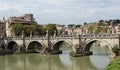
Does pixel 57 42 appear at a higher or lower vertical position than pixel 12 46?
higher

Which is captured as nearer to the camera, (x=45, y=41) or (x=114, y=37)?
(x=114, y=37)

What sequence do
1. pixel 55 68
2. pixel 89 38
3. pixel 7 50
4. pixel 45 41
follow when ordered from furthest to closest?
1. pixel 7 50
2. pixel 45 41
3. pixel 89 38
4. pixel 55 68

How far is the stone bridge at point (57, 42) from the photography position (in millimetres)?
33031

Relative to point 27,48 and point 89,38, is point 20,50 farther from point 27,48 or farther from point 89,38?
point 89,38

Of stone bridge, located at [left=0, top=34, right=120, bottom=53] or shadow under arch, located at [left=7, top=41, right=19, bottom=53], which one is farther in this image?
shadow under arch, located at [left=7, top=41, right=19, bottom=53]

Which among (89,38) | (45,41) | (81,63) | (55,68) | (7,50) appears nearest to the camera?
(55,68)

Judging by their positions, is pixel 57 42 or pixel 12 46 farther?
pixel 12 46

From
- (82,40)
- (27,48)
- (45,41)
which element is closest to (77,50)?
(82,40)

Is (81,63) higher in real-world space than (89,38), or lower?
lower

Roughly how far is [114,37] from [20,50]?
16536 millimetres

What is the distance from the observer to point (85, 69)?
25891 mm

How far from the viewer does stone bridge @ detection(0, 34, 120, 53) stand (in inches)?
1300

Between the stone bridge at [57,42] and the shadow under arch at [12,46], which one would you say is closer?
the stone bridge at [57,42]

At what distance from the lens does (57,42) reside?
3922 cm
